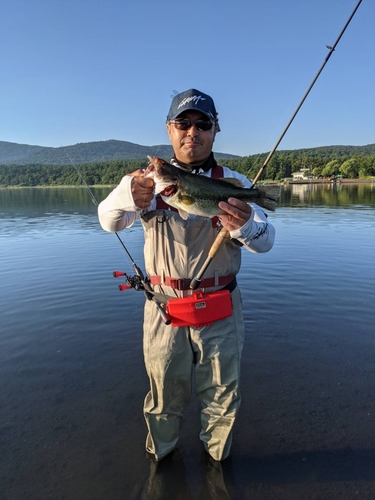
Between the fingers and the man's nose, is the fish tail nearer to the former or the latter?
the man's nose

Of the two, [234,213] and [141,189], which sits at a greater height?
[141,189]

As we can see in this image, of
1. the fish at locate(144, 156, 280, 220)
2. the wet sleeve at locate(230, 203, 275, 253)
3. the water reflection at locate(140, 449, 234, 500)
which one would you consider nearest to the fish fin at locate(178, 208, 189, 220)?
the fish at locate(144, 156, 280, 220)

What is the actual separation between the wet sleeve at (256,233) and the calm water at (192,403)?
2.62 m

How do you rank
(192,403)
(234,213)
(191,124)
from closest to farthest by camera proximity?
1. (234,213)
2. (191,124)
3. (192,403)

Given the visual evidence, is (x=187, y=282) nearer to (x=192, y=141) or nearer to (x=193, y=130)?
(x=192, y=141)

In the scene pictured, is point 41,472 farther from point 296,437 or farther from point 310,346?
point 310,346

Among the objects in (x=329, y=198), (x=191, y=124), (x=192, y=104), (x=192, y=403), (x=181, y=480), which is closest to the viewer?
(x=192, y=104)

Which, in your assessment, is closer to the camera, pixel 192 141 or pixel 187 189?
pixel 187 189

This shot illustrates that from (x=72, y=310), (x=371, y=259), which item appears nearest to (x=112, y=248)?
(x=72, y=310)

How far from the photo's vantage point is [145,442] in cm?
441

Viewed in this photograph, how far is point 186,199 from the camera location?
10.2 feet

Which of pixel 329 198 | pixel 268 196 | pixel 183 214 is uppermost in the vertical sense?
pixel 268 196

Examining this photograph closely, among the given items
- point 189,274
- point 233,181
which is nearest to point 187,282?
point 189,274

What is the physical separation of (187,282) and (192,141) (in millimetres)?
1410
